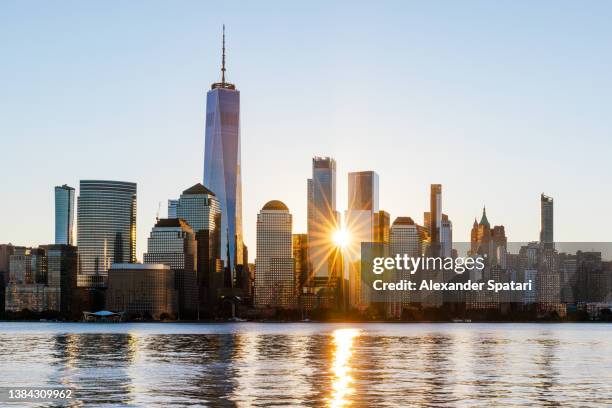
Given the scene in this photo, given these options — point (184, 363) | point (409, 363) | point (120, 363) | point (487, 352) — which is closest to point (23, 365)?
point (120, 363)

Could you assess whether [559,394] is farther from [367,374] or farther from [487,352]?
[487,352]

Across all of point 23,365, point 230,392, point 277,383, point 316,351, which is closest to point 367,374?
point 277,383

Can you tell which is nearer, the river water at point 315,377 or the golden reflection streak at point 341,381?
the golden reflection streak at point 341,381

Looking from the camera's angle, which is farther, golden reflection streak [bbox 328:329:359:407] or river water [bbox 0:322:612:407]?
river water [bbox 0:322:612:407]

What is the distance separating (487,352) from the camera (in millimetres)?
156625

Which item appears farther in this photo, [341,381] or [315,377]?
[315,377]

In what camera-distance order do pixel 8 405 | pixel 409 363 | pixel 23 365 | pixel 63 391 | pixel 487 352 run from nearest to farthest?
pixel 8 405 → pixel 63 391 → pixel 23 365 → pixel 409 363 → pixel 487 352

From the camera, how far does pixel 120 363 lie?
12131 centimetres

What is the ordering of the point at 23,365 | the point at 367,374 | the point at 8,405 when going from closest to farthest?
the point at 8,405
the point at 367,374
the point at 23,365

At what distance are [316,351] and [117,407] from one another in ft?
292

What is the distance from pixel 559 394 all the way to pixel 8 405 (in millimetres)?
45348

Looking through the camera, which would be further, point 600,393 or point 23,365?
point 23,365

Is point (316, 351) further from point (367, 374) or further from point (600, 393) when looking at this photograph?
point (600, 393)

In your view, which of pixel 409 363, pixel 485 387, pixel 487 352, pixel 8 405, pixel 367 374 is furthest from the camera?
pixel 487 352
